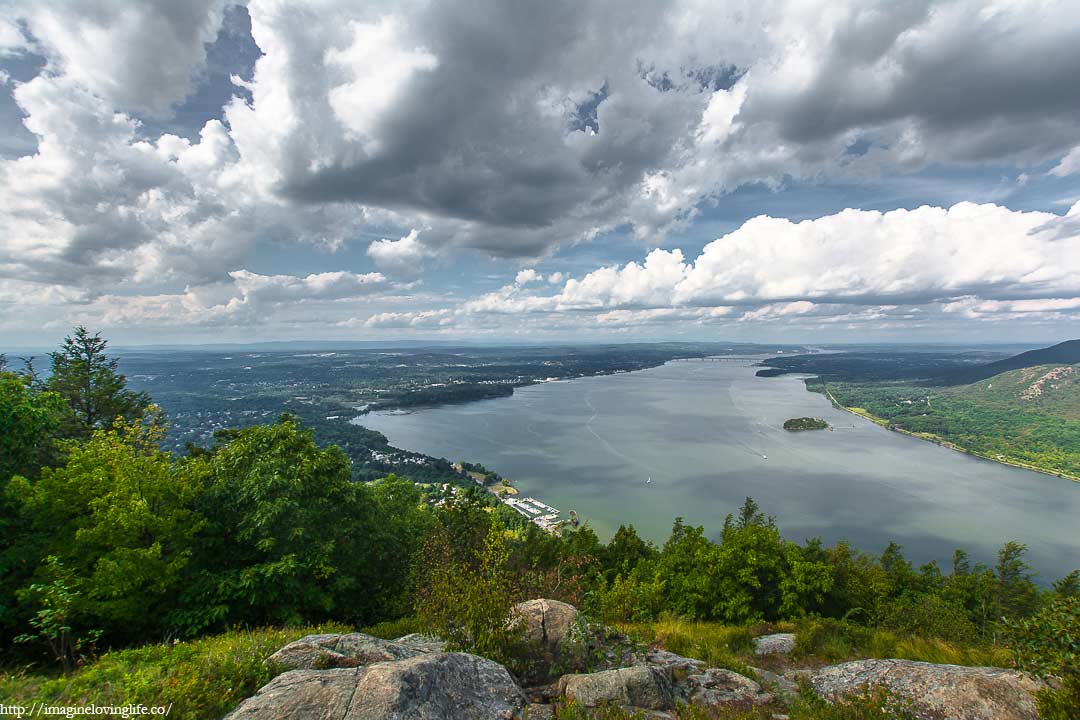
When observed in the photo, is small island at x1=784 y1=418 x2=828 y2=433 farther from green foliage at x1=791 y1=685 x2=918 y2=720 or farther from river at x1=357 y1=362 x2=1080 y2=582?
green foliage at x1=791 y1=685 x2=918 y2=720

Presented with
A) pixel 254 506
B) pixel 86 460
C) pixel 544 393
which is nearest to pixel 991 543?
pixel 254 506

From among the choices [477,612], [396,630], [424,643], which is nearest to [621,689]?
[477,612]

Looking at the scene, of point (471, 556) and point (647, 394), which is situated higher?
point (471, 556)

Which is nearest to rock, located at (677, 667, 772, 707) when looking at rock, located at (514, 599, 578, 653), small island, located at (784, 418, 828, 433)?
rock, located at (514, 599, 578, 653)

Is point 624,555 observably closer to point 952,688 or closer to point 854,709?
point 952,688

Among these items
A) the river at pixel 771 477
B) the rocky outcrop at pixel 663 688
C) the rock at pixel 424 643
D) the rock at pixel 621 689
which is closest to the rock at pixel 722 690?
the rocky outcrop at pixel 663 688

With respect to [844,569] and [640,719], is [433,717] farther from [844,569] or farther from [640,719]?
[844,569]

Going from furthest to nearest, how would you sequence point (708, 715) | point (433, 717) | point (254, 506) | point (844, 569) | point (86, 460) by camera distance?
point (844, 569) < point (254, 506) < point (86, 460) < point (708, 715) < point (433, 717)
